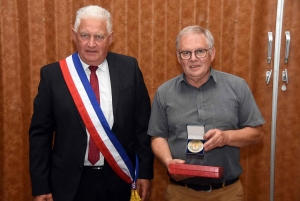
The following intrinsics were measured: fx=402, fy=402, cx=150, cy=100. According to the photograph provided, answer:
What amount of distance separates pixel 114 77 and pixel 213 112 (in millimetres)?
539

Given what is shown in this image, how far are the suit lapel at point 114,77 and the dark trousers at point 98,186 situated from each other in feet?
1.07

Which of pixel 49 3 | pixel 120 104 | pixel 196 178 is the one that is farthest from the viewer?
pixel 49 3

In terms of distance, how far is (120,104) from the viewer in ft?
6.70

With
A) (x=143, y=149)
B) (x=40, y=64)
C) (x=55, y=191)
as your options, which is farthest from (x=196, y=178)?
(x=40, y=64)

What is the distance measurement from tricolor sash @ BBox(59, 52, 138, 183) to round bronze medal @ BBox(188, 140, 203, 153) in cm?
44

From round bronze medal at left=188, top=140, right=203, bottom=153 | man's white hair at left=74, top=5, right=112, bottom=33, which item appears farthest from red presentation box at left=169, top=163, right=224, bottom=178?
man's white hair at left=74, top=5, right=112, bottom=33

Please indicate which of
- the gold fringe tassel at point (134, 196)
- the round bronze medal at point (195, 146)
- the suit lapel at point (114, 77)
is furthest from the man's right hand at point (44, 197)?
the round bronze medal at point (195, 146)

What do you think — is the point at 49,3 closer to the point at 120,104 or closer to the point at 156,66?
the point at 156,66

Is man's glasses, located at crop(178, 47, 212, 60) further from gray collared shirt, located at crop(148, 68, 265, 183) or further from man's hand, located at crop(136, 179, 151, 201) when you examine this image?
man's hand, located at crop(136, 179, 151, 201)

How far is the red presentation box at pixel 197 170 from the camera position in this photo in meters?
1.75

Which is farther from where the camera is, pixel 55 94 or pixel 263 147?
pixel 263 147

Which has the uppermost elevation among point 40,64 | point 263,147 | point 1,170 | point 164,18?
point 164,18

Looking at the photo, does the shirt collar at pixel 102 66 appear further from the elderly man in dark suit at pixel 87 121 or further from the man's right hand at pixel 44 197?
the man's right hand at pixel 44 197

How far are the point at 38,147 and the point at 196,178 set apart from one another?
804 millimetres
